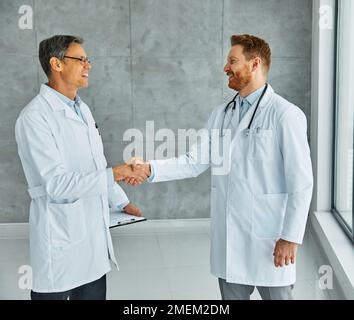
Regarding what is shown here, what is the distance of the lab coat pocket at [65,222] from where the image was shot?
79.4 inches

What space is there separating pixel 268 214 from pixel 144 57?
Answer: 2.50 meters

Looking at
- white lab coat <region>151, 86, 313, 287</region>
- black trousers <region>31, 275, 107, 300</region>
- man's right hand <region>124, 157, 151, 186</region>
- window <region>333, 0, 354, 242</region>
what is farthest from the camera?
window <region>333, 0, 354, 242</region>

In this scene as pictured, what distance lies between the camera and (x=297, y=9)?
4.27 m

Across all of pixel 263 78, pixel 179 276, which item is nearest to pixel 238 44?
pixel 263 78

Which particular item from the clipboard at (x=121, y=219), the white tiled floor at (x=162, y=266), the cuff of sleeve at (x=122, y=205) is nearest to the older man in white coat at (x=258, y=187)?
the clipboard at (x=121, y=219)

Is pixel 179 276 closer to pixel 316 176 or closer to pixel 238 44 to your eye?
pixel 316 176

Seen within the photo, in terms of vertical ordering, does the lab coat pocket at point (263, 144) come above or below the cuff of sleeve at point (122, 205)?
above

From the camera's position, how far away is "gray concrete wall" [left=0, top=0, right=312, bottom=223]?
4.14m

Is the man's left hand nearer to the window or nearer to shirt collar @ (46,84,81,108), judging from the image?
shirt collar @ (46,84,81,108)

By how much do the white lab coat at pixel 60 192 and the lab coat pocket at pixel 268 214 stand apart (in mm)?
595

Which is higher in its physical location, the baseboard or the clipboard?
the clipboard

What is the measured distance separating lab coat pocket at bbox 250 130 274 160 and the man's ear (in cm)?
82

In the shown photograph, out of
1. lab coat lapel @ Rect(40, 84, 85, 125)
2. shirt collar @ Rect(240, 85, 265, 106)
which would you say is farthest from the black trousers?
shirt collar @ Rect(240, 85, 265, 106)

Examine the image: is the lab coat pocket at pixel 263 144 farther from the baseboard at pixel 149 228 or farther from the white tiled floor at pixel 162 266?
the baseboard at pixel 149 228
